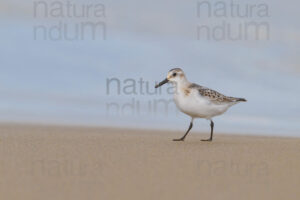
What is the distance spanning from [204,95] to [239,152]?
7.15 feet

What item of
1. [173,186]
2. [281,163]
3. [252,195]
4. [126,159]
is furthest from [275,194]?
[126,159]

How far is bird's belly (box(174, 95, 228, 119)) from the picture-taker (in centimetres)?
967

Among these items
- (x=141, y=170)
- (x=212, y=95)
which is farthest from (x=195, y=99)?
(x=141, y=170)

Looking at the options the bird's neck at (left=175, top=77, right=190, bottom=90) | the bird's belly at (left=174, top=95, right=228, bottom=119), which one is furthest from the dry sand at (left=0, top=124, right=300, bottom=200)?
the bird's neck at (left=175, top=77, right=190, bottom=90)

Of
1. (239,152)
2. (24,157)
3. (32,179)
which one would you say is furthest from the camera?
(239,152)

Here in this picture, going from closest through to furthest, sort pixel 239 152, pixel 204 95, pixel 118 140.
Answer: pixel 239 152
pixel 118 140
pixel 204 95

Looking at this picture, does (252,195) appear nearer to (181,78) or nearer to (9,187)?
(9,187)

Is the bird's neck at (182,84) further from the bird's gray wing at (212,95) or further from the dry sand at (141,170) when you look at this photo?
the dry sand at (141,170)

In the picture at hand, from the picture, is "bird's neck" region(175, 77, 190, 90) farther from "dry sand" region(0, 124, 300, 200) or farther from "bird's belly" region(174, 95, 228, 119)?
"dry sand" region(0, 124, 300, 200)

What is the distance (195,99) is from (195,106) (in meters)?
0.13

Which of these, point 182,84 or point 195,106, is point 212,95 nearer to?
point 195,106

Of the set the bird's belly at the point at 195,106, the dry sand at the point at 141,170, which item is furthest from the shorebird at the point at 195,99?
the dry sand at the point at 141,170

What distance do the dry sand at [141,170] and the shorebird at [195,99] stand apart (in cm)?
103

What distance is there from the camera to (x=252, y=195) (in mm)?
5254
